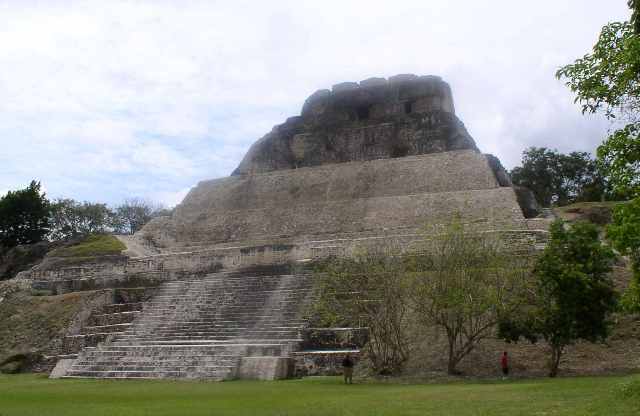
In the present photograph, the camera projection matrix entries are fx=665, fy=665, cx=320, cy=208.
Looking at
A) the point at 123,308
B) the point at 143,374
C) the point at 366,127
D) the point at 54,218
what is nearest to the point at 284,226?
the point at 366,127

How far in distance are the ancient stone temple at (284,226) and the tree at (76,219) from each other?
25723 mm

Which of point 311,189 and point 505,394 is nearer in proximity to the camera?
point 505,394

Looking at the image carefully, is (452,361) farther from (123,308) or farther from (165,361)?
(123,308)

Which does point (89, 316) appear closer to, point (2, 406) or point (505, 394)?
point (2, 406)

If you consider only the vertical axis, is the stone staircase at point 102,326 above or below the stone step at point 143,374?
above

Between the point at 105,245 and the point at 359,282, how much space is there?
15676 mm

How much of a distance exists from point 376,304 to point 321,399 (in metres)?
4.18

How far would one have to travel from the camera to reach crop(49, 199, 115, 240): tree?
51156 millimetres

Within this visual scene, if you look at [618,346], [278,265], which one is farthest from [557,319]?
[278,265]

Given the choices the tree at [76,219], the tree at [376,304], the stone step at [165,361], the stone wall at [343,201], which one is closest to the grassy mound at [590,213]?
the stone wall at [343,201]

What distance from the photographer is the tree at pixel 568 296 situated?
37.7 feet

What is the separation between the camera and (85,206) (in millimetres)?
52719

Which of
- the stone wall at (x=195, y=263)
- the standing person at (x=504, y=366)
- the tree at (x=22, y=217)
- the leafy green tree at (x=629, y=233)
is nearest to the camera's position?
the leafy green tree at (x=629, y=233)

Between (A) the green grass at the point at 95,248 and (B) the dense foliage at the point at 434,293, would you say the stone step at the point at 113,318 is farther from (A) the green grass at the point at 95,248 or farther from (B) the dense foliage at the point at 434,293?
(A) the green grass at the point at 95,248
